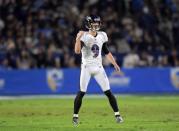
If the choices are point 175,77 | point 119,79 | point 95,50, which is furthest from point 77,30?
point 95,50

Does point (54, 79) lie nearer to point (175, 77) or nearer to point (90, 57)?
point (175, 77)

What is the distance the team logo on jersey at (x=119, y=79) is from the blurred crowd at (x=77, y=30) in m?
1.07

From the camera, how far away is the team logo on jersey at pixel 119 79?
28.7 m

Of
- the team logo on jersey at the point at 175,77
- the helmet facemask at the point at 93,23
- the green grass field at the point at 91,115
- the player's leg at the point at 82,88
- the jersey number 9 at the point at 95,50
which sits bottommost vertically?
the green grass field at the point at 91,115

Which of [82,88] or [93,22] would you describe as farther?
[82,88]

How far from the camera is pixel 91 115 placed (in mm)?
18047

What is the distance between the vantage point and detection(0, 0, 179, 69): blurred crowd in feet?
95.7

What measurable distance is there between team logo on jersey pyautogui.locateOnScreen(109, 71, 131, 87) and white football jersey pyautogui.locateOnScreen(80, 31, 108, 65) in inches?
531

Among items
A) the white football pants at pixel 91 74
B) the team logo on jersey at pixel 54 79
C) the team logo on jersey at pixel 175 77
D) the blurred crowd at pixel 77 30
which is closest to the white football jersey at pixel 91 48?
the white football pants at pixel 91 74

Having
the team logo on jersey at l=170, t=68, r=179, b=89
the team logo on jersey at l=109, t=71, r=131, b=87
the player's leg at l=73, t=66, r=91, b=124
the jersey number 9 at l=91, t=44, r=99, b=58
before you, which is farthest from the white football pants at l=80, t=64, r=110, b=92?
the team logo on jersey at l=170, t=68, r=179, b=89

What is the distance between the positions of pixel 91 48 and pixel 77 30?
51.4 feet

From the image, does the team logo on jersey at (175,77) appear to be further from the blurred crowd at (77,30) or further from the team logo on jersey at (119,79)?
the team logo on jersey at (119,79)

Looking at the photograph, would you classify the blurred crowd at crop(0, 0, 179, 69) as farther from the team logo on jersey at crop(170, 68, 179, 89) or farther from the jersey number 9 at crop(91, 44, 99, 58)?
the jersey number 9 at crop(91, 44, 99, 58)

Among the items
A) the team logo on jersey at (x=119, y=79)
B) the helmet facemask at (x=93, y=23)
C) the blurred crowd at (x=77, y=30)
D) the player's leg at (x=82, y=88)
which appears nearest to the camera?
the helmet facemask at (x=93, y=23)
